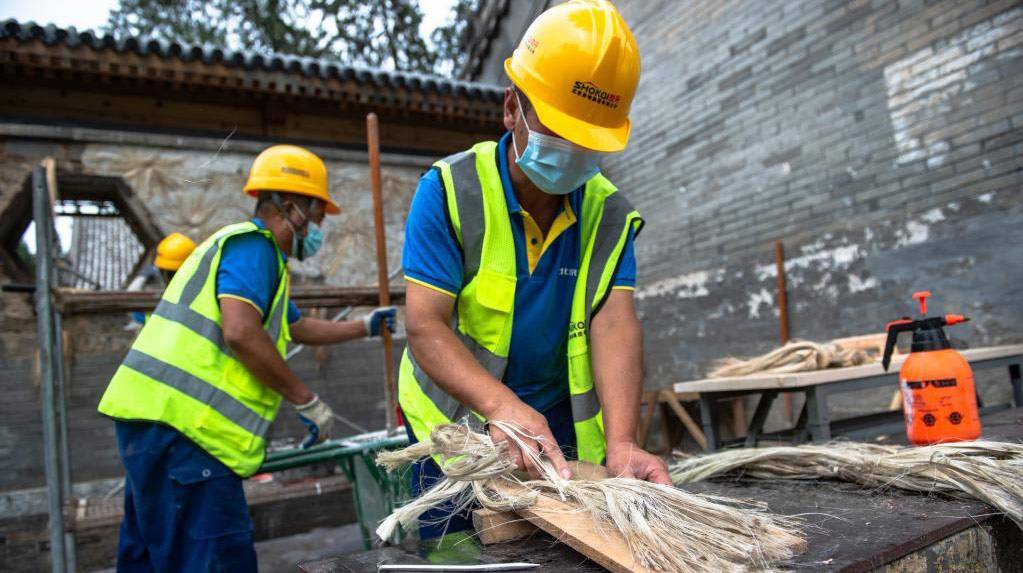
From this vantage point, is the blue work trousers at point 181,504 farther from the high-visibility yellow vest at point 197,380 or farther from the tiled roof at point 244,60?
the tiled roof at point 244,60

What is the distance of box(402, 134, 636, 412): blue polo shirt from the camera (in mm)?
1765

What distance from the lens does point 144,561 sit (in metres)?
2.74

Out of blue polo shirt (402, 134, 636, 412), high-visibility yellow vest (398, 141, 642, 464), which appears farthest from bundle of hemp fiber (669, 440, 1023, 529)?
blue polo shirt (402, 134, 636, 412)

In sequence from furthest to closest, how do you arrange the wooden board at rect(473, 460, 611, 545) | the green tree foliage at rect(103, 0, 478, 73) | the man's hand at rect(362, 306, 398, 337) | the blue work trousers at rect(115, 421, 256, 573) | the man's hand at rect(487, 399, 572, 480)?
the green tree foliage at rect(103, 0, 478, 73), the man's hand at rect(362, 306, 398, 337), the blue work trousers at rect(115, 421, 256, 573), the man's hand at rect(487, 399, 572, 480), the wooden board at rect(473, 460, 611, 545)

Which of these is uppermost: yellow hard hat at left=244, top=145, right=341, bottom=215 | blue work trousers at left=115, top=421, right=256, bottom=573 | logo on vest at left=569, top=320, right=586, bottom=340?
yellow hard hat at left=244, top=145, right=341, bottom=215

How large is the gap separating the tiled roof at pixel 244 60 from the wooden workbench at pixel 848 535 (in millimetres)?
5841

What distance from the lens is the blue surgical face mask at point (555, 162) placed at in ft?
5.81

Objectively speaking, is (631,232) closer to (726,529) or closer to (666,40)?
(726,529)

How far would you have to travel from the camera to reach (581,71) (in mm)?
1656

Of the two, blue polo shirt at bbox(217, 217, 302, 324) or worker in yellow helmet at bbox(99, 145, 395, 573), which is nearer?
worker in yellow helmet at bbox(99, 145, 395, 573)

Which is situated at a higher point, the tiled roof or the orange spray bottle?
the tiled roof

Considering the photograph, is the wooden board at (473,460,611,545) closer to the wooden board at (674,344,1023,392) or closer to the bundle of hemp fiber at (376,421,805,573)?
the bundle of hemp fiber at (376,421,805,573)

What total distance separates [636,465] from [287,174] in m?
2.24

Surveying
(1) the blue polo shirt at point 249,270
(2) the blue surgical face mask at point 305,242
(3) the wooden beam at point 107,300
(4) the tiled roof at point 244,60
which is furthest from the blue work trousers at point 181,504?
(4) the tiled roof at point 244,60
